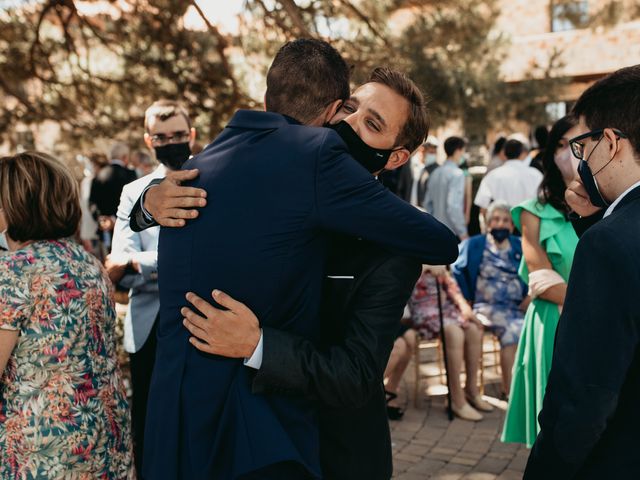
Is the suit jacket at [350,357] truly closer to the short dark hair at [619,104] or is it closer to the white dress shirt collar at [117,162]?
the short dark hair at [619,104]

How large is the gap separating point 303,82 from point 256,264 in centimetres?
55

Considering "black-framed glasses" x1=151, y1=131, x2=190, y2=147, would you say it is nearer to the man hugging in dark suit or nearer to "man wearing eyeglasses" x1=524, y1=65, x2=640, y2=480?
the man hugging in dark suit

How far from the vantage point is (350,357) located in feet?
6.22

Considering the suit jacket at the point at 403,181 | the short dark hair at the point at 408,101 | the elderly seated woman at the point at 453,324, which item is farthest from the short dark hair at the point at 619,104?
the suit jacket at the point at 403,181

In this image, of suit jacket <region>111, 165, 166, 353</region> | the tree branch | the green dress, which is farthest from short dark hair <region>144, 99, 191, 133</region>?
the tree branch

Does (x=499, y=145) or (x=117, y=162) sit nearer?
(x=117, y=162)

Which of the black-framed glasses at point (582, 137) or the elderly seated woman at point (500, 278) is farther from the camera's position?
the elderly seated woman at point (500, 278)

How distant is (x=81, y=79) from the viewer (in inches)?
387

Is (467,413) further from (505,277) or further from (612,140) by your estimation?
(612,140)

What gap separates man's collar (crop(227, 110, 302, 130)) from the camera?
189 cm

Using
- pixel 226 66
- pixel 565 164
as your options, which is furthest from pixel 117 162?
pixel 565 164

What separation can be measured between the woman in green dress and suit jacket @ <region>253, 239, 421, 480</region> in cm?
186

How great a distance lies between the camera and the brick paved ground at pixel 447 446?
4.64 metres

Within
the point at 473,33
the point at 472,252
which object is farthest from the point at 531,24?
the point at 472,252
